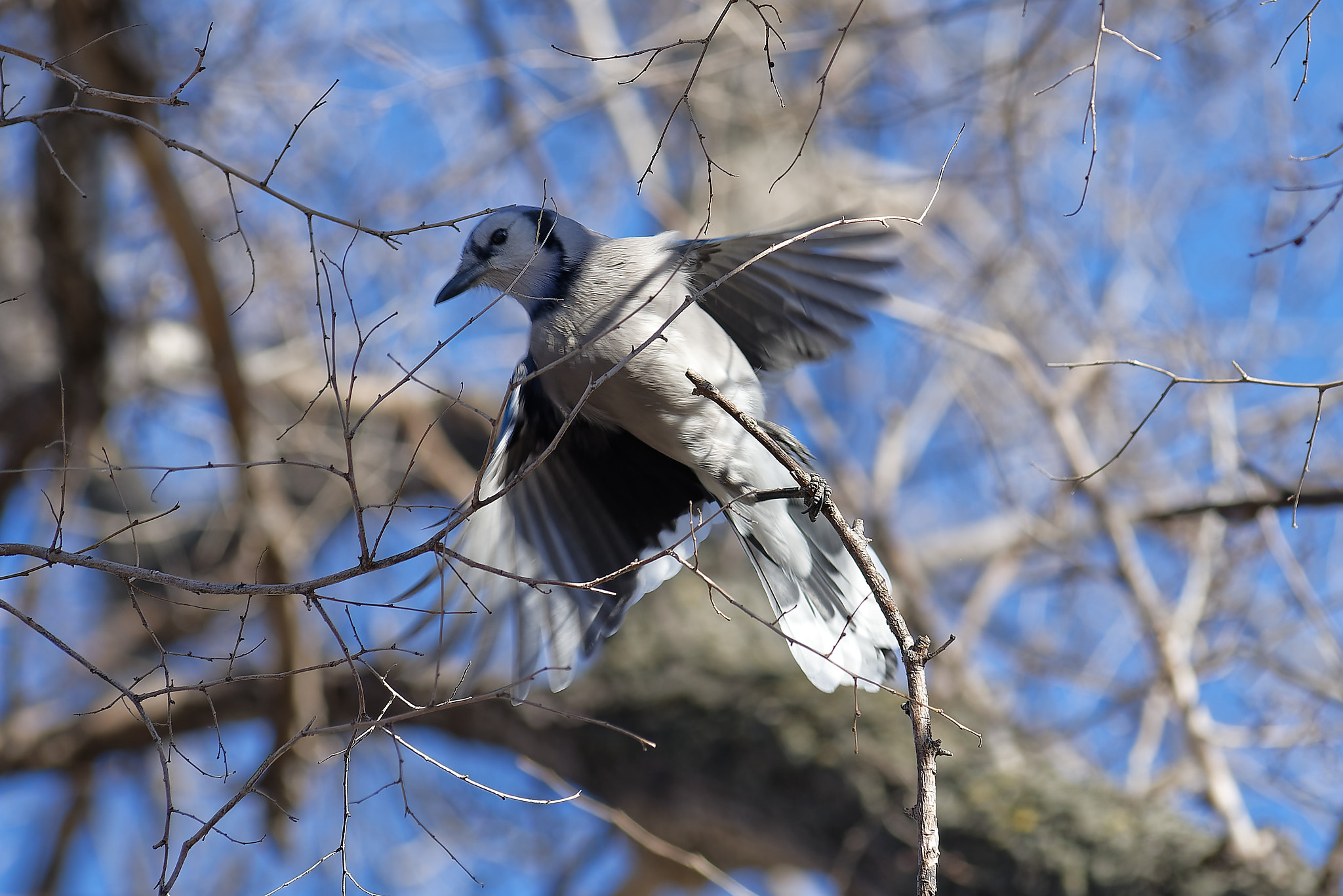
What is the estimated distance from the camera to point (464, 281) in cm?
230

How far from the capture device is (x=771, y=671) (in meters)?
3.61

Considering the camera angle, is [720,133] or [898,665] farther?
[720,133]

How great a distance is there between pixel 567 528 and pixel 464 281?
73 centimetres

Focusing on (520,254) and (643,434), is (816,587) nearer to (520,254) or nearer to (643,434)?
(643,434)

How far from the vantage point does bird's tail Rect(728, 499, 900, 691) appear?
7.86ft

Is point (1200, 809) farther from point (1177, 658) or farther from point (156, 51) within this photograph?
point (156, 51)

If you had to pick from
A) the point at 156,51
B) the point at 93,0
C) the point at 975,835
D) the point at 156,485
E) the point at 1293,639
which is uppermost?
the point at 156,51

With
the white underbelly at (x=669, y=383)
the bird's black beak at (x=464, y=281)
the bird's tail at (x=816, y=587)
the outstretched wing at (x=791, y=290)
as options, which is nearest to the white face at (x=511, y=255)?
the bird's black beak at (x=464, y=281)

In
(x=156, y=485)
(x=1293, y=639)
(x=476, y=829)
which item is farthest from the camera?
(x=476, y=829)

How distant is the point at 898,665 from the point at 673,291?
102 cm

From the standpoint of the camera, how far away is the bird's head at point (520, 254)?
228 centimetres

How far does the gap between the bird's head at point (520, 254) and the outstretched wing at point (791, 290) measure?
0.84ft

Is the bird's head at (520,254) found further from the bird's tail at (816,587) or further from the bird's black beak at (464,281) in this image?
the bird's tail at (816,587)

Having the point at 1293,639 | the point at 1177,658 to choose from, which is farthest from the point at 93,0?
the point at 1293,639
